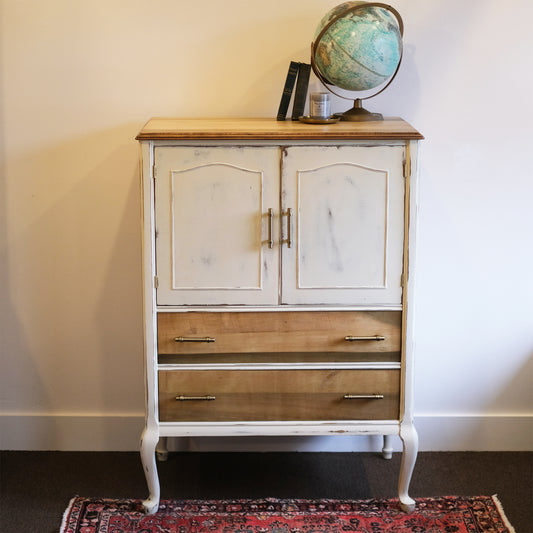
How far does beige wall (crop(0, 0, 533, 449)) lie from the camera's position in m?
3.04

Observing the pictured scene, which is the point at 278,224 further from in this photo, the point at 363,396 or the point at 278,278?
the point at 363,396

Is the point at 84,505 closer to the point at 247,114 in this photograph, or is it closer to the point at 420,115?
the point at 247,114

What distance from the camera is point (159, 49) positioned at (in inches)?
120

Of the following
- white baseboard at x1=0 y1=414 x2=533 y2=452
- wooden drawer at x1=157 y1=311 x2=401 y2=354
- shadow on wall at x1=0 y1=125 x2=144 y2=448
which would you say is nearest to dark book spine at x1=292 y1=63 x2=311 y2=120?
shadow on wall at x1=0 y1=125 x2=144 y2=448

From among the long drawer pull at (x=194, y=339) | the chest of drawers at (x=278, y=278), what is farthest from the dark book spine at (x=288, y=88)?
the long drawer pull at (x=194, y=339)

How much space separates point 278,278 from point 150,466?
817 mm

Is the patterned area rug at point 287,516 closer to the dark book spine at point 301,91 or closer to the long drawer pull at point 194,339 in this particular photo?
the long drawer pull at point 194,339

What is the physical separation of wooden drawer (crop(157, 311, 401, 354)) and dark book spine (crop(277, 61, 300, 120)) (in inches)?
30.0

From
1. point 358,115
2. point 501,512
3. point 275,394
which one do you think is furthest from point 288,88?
point 501,512

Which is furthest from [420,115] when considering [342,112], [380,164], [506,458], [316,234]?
[506,458]

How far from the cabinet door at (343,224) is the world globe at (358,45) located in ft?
1.11

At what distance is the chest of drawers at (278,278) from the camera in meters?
2.63

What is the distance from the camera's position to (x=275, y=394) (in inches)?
110

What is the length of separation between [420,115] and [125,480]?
185cm
